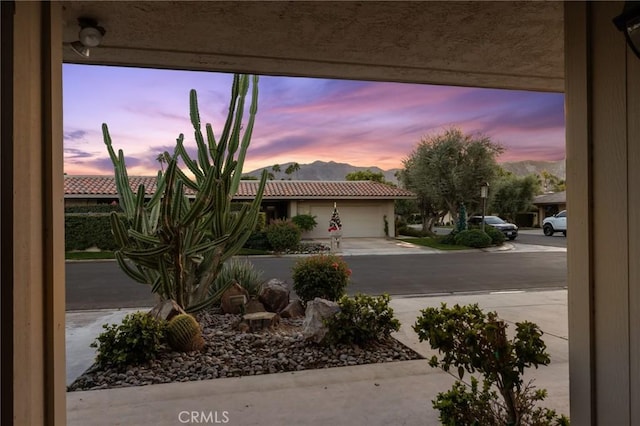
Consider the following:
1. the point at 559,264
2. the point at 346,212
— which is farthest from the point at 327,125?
the point at 559,264

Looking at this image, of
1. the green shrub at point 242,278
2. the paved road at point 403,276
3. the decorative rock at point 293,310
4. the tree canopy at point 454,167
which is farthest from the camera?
the tree canopy at point 454,167

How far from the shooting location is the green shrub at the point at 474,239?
68.0 feet

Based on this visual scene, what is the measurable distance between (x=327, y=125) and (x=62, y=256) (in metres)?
17.9

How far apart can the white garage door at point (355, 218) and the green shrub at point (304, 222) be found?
3.92 ft

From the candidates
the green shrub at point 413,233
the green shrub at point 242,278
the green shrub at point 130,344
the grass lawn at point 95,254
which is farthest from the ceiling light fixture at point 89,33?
the green shrub at point 413,233

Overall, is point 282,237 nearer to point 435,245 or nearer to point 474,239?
point 435,245

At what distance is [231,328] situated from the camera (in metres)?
5.79

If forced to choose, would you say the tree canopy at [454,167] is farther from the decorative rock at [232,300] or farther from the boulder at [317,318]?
the boulder at [317,318]

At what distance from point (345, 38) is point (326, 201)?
22.5m

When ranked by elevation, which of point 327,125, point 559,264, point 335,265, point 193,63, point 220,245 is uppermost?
point 327,125

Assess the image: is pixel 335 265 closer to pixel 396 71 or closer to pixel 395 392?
pixel 395 392

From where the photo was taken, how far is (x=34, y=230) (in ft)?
4.87

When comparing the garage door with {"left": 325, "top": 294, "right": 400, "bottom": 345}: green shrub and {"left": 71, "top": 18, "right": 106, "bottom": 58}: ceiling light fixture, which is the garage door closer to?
{"left": 325, "top": 294, "right": 400, "bottom": 345}: green shrub

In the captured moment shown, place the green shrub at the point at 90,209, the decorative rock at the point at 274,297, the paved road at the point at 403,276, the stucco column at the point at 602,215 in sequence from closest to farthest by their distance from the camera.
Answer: the stucco column at the point at 602,215 < the decorative rock at the point at 274,297 < the paved road at the point at 403,276 < the green shrub at the point at 90,209
